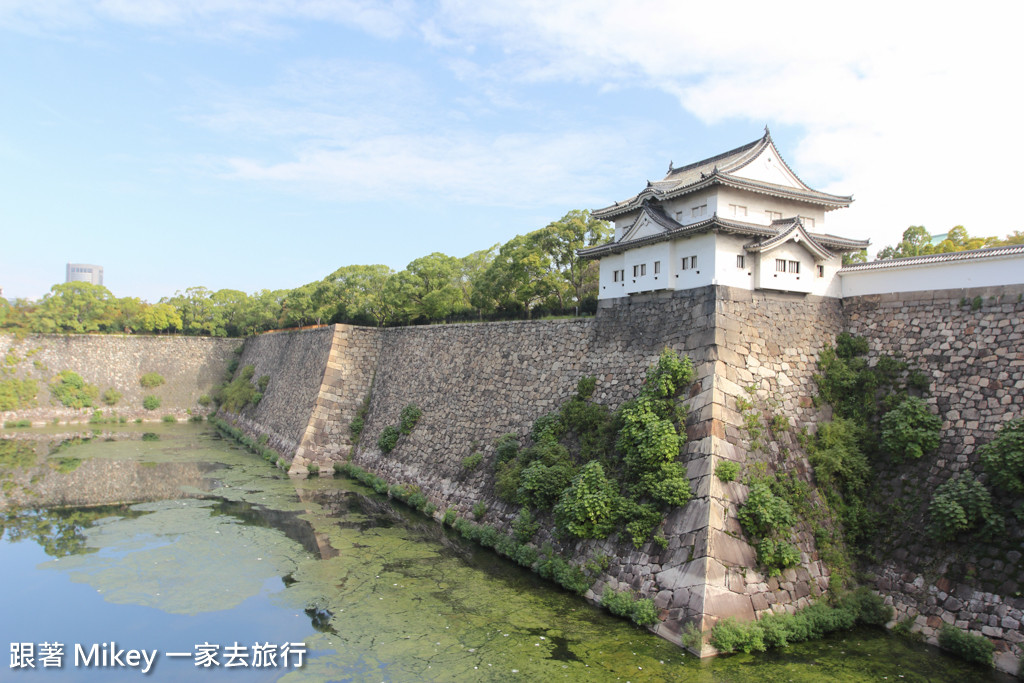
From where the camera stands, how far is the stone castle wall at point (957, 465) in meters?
11.7

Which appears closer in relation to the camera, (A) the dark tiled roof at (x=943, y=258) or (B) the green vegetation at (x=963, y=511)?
(B) the green vegetation at (x=963, y=511)

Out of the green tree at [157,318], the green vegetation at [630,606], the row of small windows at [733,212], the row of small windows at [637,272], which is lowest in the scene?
the green vegetation at [630,606]

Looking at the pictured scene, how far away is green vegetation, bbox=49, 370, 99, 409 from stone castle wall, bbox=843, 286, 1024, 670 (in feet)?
151

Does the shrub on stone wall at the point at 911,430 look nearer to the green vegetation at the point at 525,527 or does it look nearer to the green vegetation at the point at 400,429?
the green vegetation at the point at 525,527

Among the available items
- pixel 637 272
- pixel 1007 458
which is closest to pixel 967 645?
pixel 1007 458

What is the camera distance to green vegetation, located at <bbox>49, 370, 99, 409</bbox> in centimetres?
4075

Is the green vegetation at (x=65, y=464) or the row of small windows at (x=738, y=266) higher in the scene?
the row of small windows at (x=738, y=266)

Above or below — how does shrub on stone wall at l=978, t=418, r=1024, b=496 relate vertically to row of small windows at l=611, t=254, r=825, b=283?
below

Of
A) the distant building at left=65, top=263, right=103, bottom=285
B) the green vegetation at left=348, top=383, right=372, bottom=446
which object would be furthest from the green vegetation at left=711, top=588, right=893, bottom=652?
the distant building at left=65, top=263, right=103, bottom=285

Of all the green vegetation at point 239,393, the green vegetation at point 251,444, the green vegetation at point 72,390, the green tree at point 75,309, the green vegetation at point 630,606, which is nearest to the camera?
the green vegetation at point 630,606

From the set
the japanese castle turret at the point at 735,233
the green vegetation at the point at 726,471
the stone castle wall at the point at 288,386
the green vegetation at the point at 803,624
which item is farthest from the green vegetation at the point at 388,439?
the green vegetation at the point at 803,624

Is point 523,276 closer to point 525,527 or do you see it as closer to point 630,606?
point 525,527

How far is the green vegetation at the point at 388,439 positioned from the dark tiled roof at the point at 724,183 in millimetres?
13004

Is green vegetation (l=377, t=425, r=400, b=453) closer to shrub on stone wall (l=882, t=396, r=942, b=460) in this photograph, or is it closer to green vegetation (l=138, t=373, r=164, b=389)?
shrub on stone wall (l=882, t=396, r=942, b=460)
